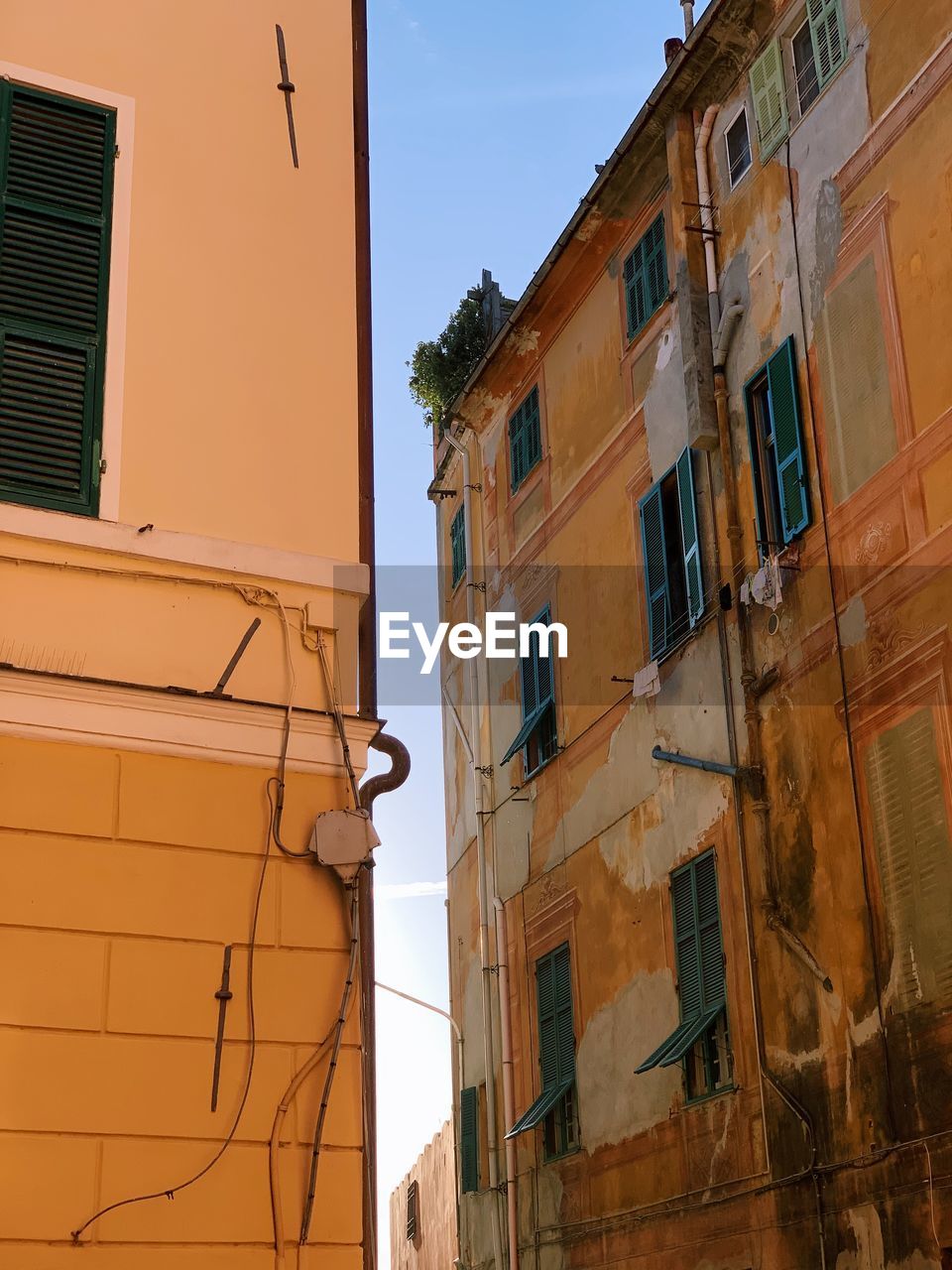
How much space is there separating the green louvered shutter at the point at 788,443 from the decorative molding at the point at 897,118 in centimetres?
129

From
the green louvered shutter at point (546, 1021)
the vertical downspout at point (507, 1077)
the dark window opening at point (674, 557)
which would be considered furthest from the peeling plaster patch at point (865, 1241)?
the vertical downspout at point (507, 1077)

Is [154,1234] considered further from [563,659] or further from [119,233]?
[563,659]

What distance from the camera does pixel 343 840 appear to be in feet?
21.7

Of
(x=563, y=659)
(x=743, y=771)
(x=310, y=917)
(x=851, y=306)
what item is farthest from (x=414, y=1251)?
(x=310, y=917)

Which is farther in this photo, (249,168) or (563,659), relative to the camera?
(563,659)

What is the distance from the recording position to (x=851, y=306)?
40.9 ft

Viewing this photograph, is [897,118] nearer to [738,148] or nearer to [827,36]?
[827,36]

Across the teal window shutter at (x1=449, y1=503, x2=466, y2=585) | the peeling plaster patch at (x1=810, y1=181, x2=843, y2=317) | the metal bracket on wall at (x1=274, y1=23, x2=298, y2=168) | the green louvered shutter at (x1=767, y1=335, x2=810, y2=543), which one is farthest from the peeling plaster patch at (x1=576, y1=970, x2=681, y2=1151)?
the metal bracket on wall at (x1=274, y1=23, x2=298, y2=168)

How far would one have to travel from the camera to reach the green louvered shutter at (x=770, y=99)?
13938 millimetres

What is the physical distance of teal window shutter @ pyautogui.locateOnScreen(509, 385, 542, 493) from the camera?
1795cm

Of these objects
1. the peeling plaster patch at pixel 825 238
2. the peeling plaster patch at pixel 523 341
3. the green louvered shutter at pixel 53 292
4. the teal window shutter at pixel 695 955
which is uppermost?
the peeling plaster patch at pixel 523 341

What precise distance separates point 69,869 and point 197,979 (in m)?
0.61

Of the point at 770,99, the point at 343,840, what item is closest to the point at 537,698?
the point at 770,99

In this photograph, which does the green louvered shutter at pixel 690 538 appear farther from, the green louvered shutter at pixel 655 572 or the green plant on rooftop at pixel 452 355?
the green plant on rooftop at pixel 452 355
